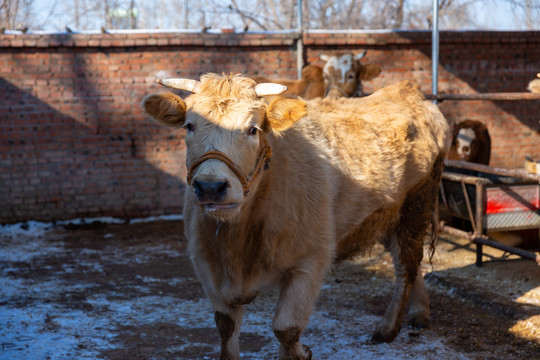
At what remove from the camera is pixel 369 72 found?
8.97 m

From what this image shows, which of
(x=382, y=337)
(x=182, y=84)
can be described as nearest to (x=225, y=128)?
(x=182, y=84)

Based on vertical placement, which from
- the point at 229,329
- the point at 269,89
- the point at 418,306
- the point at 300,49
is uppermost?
the point at 300,49

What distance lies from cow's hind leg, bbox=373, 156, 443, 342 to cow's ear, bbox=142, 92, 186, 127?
206cm

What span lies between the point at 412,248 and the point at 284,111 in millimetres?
1895

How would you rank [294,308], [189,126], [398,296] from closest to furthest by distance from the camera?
[189,126]
[294,308]
[398,296]

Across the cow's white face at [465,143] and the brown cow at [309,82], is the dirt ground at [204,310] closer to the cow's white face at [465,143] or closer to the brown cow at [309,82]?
the cow's white face at [465,143]

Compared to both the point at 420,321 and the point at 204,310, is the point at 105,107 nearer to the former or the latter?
the point at 204,310

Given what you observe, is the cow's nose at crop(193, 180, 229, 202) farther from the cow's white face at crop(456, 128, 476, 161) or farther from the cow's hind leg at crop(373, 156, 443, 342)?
the cow's white face at crop(456, 128, 476, 161)

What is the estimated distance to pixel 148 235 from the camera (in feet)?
26.6

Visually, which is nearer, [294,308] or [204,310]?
[294,308]

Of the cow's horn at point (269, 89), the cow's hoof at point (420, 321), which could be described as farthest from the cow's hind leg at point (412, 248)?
the cow's horn at point (269, 89)

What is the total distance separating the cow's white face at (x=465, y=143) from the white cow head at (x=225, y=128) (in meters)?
5.80

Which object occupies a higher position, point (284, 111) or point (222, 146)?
point (284, 111)

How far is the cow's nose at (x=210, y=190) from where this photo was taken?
265 cm
